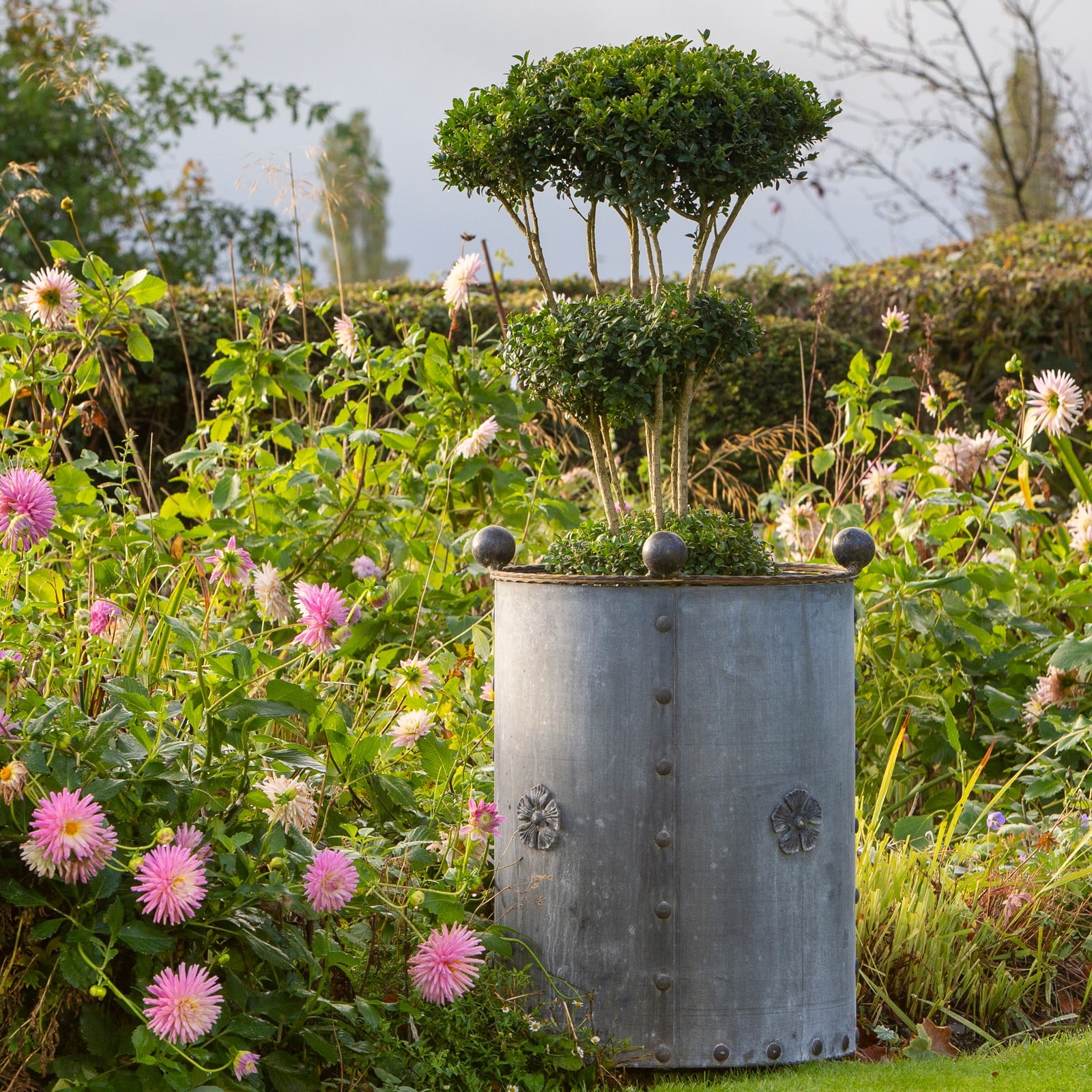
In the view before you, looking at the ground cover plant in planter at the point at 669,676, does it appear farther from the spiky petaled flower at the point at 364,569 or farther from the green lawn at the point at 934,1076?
the spiky petaled flower at the point at 364,569

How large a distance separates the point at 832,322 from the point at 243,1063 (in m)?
6.84

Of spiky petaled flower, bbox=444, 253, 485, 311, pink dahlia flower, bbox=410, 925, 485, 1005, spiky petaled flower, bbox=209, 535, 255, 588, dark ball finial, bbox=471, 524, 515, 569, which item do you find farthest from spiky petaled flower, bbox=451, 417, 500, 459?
pink dahlia flower, bbox=410, 925, 485, 1005

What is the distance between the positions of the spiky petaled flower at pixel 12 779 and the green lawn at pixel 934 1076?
4.36 feet

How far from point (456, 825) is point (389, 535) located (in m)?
1.54

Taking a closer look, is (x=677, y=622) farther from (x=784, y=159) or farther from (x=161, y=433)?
(x=161, y=433)

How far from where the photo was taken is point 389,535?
4.40 meters

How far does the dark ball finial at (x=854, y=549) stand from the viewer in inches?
115

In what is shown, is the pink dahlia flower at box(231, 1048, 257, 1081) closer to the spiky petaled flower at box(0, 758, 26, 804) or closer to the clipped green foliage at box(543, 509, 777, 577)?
the spiky petaled flower at box(0, 758, 26, 804)

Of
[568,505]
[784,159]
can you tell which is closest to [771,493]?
[568,505]

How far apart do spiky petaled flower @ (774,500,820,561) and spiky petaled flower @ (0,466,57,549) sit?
2.68 meters

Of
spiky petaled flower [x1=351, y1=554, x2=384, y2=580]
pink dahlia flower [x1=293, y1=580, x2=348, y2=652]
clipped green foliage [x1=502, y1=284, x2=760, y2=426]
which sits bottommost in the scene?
spiky petaled flower [x1=351, y1=554, x2=384, y2=580]

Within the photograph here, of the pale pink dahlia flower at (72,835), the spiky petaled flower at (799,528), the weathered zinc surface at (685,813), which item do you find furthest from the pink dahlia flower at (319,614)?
the spiky petaled flower at (799,528)

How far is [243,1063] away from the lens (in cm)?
212

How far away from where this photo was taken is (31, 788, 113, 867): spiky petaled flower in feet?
6.69
